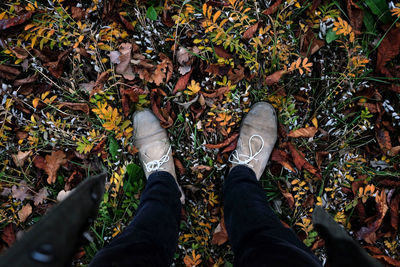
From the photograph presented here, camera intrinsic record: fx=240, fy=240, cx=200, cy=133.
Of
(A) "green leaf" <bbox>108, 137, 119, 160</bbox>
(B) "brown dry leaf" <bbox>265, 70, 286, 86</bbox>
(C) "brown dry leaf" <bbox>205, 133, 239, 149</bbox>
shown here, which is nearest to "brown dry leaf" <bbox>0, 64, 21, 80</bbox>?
(A) "green leaf" <bbox>108, 137, 119, 160</bbox>

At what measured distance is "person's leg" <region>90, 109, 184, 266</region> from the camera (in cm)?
97

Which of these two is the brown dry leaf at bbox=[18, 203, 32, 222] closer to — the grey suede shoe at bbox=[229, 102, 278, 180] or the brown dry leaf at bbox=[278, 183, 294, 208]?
the grey suede shoe at bbox=[229, 102, 278, 180]

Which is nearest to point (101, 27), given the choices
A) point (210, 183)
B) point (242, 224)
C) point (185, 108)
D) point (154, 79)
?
point (154, 79)

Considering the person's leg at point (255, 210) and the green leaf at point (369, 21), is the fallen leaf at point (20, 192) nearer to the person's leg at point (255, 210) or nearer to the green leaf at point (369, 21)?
the person's leg at point (255, 210)

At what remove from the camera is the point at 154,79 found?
159 cm

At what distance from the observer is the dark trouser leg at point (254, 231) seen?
957 mm

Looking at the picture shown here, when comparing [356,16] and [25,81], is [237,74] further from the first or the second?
[25,81]

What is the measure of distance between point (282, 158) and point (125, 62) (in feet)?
4.12

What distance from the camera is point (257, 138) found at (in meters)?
1.68

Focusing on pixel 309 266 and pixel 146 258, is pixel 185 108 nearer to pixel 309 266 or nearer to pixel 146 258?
pixel 146 258

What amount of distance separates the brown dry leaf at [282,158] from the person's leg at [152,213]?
0.72m

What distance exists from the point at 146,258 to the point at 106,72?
Result: 1165 mm

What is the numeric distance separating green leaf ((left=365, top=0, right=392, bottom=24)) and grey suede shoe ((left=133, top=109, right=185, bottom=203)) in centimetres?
158

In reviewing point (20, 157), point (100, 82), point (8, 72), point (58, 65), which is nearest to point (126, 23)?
point (100, 82)
